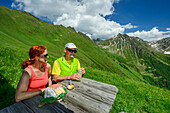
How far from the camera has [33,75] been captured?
3387 millimetres

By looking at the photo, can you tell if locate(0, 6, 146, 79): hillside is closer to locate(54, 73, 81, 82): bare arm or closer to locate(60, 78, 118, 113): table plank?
locate(54, 73, 81, 82): bare arm

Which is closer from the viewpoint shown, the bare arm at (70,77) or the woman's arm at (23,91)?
the woman's arm at (23,91)

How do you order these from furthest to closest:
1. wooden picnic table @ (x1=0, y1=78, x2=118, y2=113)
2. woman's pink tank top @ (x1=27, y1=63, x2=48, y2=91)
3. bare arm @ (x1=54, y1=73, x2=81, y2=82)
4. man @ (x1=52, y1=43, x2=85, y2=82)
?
man @ (x1=52, y1=43, x2=85, y2=82) < bare arm @ (x1=54, y1=73, x2=81, y2=82) < woman's pink tank top @ (x1=27, y1=63, x2=48, y2=91) < wooden picnic table @ (x1=0, y1=78, x2=118, y2=113)


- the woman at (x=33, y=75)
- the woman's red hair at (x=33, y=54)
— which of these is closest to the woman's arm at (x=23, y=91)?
the woman at (x=33, y=75)

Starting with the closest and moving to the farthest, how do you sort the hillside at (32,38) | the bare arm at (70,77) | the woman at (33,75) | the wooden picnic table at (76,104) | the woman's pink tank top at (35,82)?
the wooden picnic table at (76,104) < the woman at (33,75) < the woman's pink tank top at (35,82) < the bare arm at (70,77) < the hillside at (32,38)

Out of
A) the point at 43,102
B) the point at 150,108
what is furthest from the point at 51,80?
the point at 150,108

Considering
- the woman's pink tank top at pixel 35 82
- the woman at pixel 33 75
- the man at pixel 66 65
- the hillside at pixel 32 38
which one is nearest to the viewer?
the woman at pixel 33 75

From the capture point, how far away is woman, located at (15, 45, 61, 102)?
2.99 metres

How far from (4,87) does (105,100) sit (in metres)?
5.76

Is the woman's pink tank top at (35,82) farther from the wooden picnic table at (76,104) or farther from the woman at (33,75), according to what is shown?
the wooden picnic table at (76,104)

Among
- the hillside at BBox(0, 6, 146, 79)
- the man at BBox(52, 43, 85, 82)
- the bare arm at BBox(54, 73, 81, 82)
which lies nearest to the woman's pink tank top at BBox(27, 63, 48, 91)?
the bare arm at BBox(54, 73, 81, 82)

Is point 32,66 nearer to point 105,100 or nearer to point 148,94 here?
point 105,100

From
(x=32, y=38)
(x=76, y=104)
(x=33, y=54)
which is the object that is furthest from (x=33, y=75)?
(x=32, y=38)

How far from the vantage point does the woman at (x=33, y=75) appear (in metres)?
2.99
